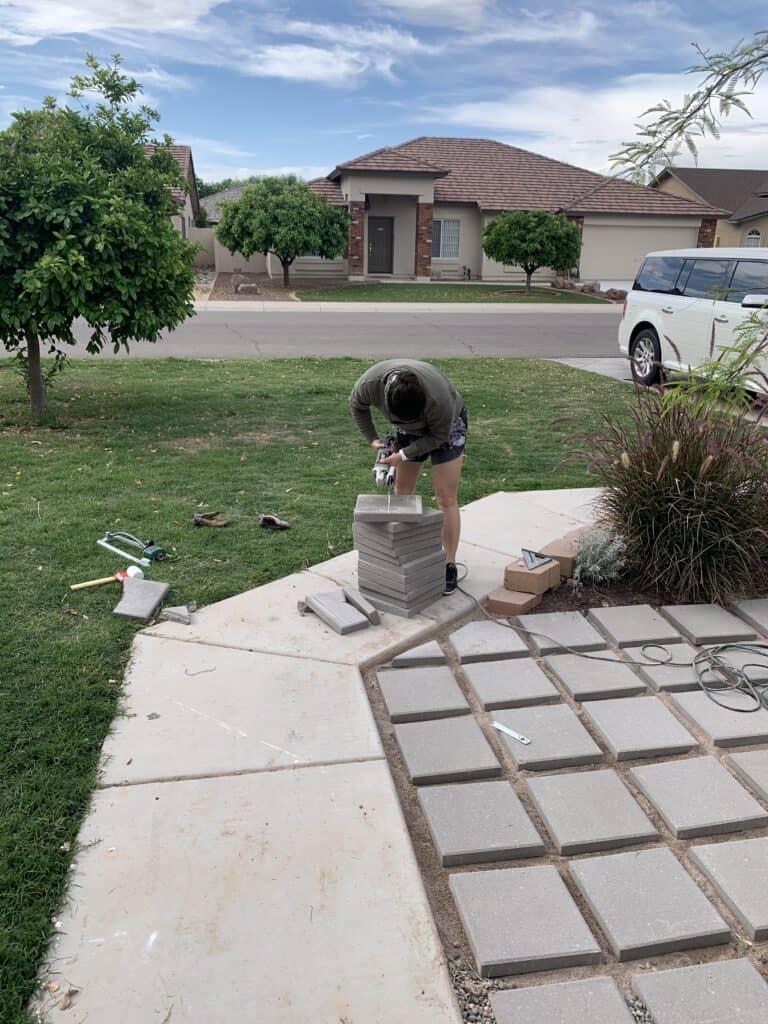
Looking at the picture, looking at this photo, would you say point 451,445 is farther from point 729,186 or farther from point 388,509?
point 729,186

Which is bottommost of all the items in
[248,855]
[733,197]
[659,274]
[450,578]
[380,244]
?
[248,855]

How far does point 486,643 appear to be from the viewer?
445cm

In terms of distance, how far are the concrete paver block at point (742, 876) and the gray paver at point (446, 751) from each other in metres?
0.84

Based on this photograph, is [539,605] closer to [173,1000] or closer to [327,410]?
[173,1000]

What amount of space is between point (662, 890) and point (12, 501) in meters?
5.36

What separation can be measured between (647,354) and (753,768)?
9699mm

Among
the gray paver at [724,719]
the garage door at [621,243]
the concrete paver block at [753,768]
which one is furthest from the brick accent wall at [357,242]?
the concrete paver block at [753,768]

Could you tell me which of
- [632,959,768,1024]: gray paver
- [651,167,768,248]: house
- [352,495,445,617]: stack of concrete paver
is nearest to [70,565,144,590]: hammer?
[352,495,445,617]: stack of concrete paver

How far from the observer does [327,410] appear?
997 centimetres

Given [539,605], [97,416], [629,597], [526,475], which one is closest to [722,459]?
[629,597]

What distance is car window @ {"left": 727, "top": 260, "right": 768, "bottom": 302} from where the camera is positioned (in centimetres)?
994

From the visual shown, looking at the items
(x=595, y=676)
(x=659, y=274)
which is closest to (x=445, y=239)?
(x=659, y=274)

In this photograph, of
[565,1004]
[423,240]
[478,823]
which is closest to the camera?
[565,1004]

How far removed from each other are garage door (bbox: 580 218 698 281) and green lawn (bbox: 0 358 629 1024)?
23.8 m
